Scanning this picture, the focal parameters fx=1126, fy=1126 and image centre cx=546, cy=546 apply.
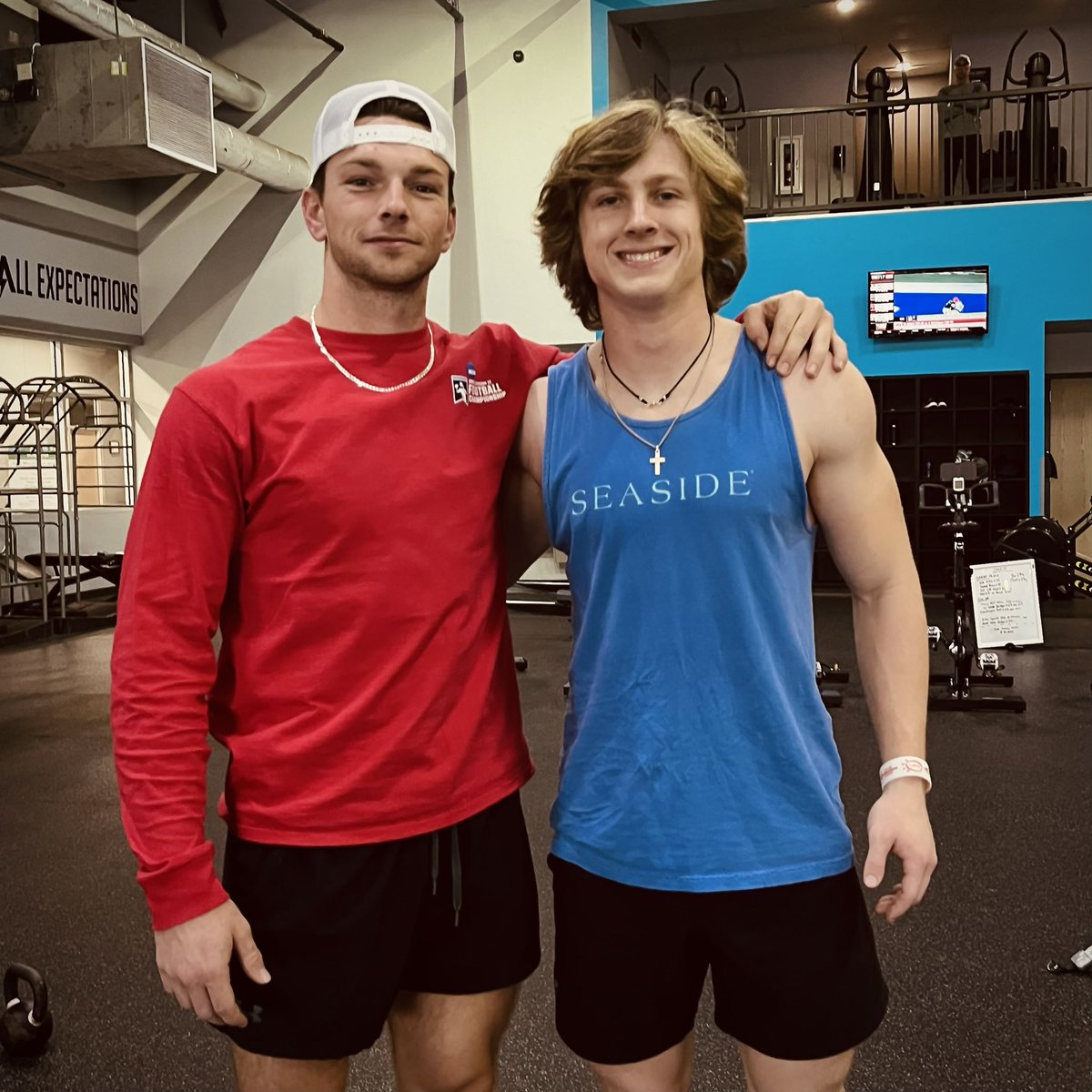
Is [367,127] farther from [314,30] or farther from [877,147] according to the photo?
[877,147]

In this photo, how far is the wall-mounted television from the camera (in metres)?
9.75

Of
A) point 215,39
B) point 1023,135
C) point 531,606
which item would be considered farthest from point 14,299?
point 1023,135

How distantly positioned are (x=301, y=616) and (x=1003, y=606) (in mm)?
5991

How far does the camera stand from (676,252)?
1373mm

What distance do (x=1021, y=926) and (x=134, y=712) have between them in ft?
8.20

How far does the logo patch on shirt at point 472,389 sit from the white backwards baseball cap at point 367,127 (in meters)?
0.30

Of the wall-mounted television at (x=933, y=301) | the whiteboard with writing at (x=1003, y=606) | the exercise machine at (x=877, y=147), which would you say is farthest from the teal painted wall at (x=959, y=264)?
the whiteboard with writing at (x=1003, y=606)

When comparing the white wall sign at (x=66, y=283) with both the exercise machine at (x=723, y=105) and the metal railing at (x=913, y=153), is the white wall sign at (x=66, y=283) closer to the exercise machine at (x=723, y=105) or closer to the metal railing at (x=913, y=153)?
the exercise machine at (x=723, y=105)

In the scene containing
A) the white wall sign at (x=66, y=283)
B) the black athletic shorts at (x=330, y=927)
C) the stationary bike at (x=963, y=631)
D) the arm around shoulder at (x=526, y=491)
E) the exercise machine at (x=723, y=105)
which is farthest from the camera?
the exercise machine at (x=723, y=105)

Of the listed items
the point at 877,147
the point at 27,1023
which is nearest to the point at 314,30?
the point at 877,147

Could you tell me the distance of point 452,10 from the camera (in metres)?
10.5

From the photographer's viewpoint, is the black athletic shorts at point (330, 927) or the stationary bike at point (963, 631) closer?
the black athletic shorts at point (330, 927)

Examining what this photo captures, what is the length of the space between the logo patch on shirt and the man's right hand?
69 centimetres

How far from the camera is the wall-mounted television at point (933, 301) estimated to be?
9750mm
